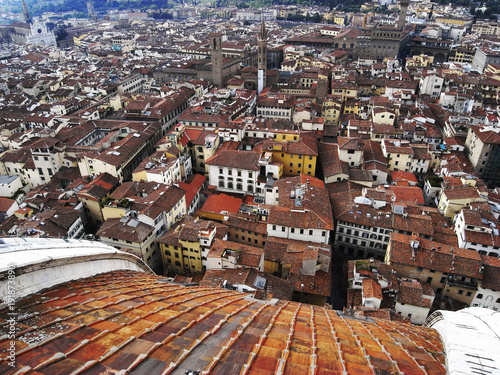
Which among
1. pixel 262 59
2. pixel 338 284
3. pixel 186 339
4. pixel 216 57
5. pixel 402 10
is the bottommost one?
pixel 338 284

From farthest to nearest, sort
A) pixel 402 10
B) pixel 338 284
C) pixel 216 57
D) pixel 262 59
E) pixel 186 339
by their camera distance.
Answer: pixel 402 10 < pixel 216 57 < pixel 262 59 < pixel 338 284 < pixel 186 339

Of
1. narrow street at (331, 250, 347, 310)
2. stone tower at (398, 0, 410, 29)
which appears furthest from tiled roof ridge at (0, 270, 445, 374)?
stone tower at (398, 0, 410, 29)

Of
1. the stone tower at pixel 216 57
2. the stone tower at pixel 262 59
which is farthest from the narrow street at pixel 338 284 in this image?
the stone tower at pixel 216 57

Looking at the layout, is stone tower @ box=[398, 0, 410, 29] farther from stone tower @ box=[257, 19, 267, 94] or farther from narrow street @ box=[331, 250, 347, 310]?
narrow street @ box=[331, 250, 347, 310]

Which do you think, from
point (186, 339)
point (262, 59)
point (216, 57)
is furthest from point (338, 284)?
point (216, 57)

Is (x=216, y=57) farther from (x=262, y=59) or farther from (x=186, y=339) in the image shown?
(x=186, y=339)

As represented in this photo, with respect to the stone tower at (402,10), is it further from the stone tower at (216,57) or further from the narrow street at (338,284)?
the narrow street at (338,284)
